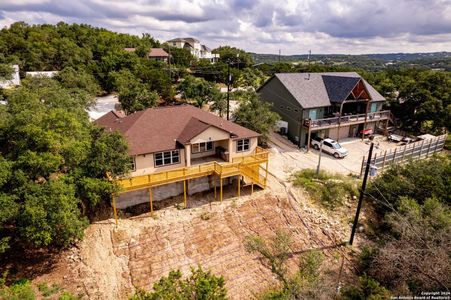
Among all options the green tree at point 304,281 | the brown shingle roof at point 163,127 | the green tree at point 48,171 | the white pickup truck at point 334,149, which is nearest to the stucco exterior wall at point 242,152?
the brown shingle roof at point 163,127

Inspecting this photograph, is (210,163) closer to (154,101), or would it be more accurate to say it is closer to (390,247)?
(390,247)

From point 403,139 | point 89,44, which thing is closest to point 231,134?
point 403,139

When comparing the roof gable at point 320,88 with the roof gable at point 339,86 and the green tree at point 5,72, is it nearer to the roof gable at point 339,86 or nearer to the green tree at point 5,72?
the roof gable at point 339,86

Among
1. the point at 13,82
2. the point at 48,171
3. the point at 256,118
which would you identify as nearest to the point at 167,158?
the point at 48,171

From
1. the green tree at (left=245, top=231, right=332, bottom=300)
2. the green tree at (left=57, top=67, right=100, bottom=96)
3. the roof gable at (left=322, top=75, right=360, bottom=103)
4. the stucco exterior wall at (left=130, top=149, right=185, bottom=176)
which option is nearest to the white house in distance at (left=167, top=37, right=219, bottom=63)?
the green tree at (left=57, top=67, right=100, bottom=96)

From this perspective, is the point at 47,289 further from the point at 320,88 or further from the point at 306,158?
the point at 320,88

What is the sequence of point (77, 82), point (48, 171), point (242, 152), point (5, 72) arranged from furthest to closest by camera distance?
point (77, 82) → point (5, 72) → point (242, 152) → point (48, 171)
